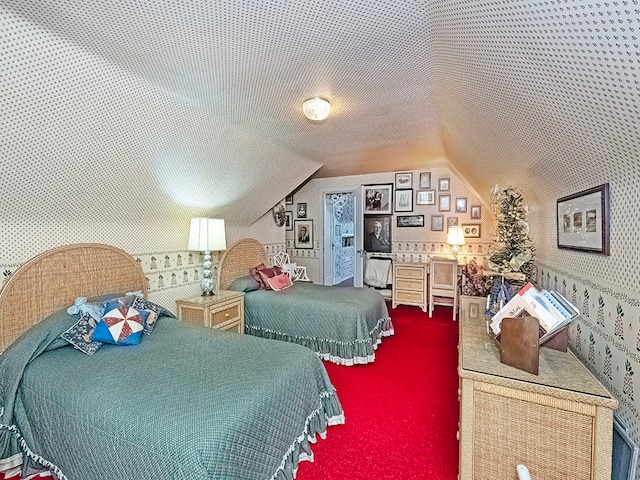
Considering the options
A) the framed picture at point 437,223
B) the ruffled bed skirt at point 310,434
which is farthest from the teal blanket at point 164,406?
the framed picture at point 437,223

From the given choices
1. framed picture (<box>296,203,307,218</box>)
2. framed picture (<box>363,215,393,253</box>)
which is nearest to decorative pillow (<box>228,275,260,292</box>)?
framed picture (<box>296,203,307,218</box>)

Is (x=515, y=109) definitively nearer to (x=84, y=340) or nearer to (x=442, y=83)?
(x=442, y=83)

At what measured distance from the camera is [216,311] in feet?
10.2

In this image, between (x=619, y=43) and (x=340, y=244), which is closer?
(x=619, y=43)

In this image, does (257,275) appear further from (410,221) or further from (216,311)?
(410,221)

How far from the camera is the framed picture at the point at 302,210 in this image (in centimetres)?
616

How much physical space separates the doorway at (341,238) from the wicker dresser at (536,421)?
171 inches

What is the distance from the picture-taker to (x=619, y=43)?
2.64 feet

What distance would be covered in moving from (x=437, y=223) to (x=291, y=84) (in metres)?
3.90

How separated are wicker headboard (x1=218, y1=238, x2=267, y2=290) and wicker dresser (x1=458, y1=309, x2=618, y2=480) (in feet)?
10.2

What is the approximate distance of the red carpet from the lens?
178 centimetres

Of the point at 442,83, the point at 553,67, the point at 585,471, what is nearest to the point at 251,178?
the point at 442,83

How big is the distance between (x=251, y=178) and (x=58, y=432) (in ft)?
9.18

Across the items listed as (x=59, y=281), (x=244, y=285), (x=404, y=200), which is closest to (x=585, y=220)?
(x=244, y=285)
